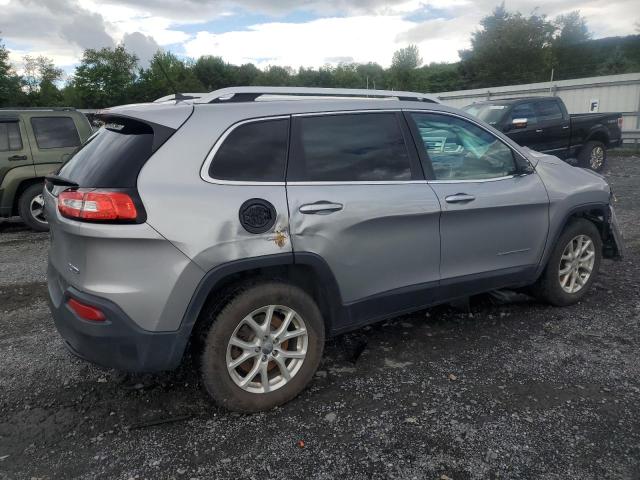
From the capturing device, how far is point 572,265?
442cm

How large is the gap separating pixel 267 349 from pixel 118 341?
805 millimetres

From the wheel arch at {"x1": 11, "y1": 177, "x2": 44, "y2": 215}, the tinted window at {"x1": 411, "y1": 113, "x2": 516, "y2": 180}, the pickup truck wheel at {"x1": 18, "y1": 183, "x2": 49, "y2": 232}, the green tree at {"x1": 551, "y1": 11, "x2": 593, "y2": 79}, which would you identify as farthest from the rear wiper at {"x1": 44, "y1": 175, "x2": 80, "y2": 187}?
the green tree at {"x1": 551, "y1": 11, "x2": 593, "y2": 79}

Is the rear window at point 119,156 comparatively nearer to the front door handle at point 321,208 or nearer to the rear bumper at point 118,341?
the rear bumper at point 118,341

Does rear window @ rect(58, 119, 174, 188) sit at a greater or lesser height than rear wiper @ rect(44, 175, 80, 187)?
greater

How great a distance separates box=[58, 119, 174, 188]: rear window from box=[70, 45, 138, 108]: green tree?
2189 inches

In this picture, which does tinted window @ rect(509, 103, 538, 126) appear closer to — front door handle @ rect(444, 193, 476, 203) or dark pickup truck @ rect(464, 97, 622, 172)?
dark pickup truck @ rect(464, 97, 622, 172)

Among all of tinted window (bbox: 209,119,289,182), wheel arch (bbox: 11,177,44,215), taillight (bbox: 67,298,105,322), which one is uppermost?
tinted window (bbox: 209,119,289,182)

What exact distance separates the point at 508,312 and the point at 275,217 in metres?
2.60

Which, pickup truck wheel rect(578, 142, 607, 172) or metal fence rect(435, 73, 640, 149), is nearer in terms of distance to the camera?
pickup truck wheel rect(578, 142, 607, 172)

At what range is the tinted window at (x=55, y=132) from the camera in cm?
813

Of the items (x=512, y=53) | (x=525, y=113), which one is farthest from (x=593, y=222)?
(x=512, y=53)

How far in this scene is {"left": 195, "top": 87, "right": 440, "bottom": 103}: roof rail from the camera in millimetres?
2996

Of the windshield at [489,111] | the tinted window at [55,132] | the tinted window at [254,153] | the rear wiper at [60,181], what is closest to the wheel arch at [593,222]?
the tinted window at [254,153]

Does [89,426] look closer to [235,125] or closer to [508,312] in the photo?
[235,125]
